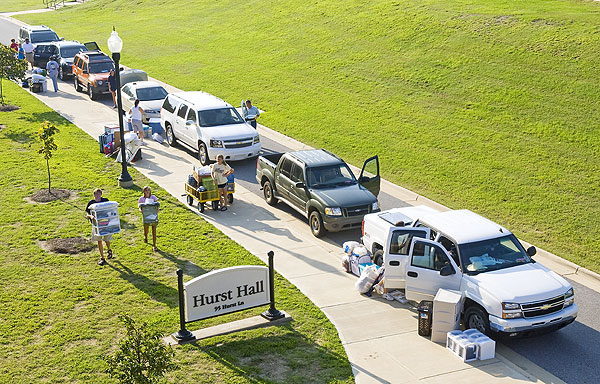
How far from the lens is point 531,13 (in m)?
32.2

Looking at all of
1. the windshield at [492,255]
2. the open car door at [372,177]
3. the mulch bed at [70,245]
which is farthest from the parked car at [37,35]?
the windshield at [492,255]

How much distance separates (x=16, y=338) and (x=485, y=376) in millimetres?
8133

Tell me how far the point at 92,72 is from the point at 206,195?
672 inches

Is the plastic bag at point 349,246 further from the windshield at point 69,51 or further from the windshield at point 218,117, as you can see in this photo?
the windshield at point 69,51

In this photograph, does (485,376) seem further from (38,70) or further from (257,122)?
(38,70)

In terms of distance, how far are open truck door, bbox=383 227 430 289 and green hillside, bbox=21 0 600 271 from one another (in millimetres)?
4733

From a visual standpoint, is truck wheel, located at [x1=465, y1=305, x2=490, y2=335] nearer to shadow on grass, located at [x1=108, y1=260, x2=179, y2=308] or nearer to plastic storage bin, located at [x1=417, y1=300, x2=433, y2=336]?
plastic storage bin, located at [x1=417, y1=300, x2=433, y2=336]

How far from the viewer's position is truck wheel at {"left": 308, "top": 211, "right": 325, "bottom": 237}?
1791 cm

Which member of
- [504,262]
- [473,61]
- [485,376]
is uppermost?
[473,61]

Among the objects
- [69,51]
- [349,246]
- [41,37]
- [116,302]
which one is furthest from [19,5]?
[116,302]

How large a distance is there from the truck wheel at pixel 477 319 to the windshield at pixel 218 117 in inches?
525

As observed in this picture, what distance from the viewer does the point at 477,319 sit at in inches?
513

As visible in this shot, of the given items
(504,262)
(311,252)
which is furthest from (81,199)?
(504,262)

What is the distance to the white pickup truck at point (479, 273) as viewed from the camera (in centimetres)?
1250
